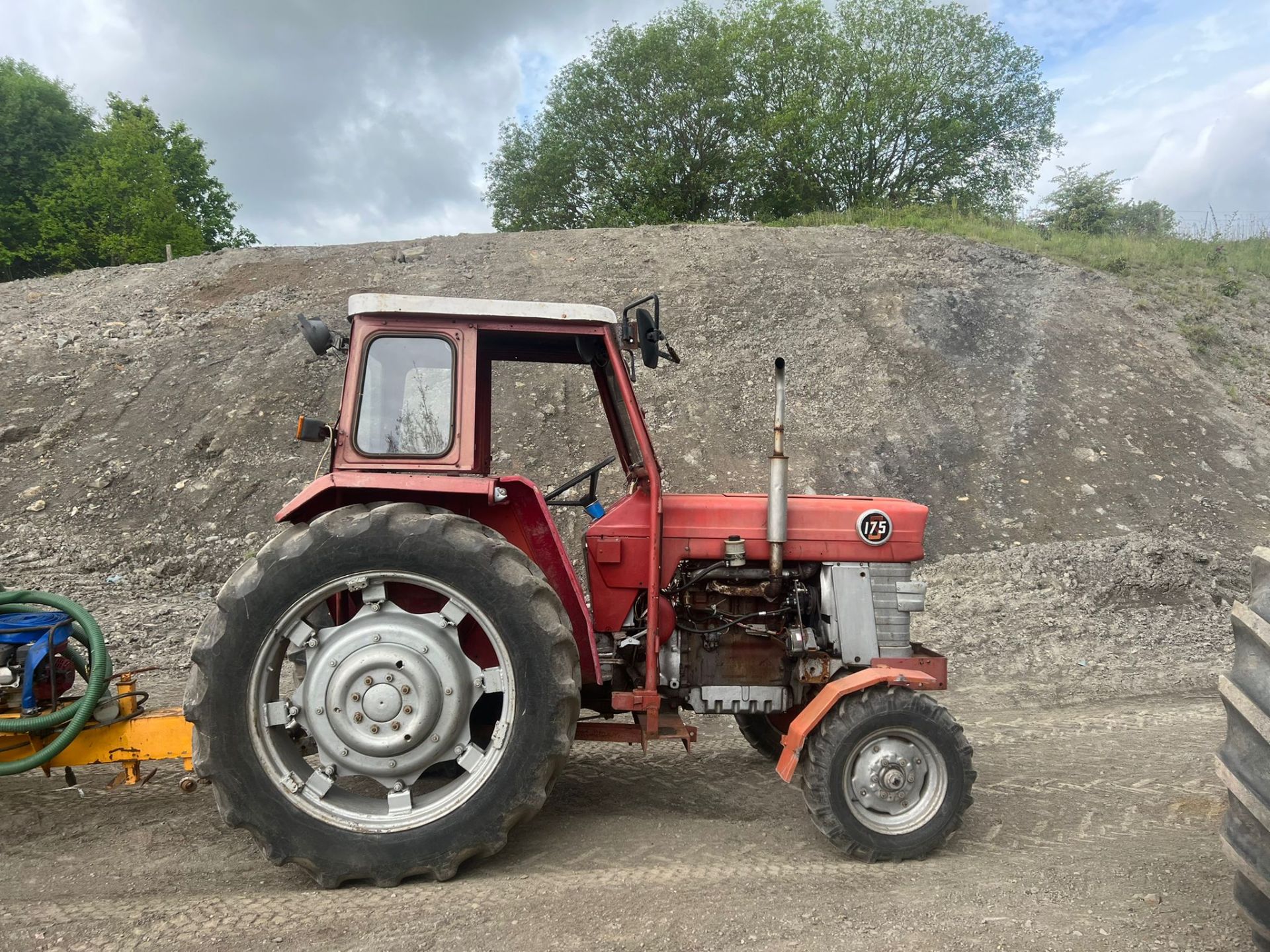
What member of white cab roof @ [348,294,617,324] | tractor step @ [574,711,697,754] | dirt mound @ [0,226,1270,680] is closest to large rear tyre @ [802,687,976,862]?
tractor step @ [574,711,697,754]

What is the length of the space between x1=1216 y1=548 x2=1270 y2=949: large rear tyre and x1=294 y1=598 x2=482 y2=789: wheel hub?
8.58 feet

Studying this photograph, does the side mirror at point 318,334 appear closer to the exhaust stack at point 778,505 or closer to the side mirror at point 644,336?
the side mirror at point 644,336

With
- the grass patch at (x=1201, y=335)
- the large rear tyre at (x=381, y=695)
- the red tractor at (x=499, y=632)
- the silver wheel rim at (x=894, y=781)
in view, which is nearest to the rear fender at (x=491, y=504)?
the red tractor at (x=499, y=632)

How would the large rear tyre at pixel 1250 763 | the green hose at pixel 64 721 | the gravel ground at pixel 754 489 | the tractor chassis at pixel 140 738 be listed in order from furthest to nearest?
1. the tractor chassis at pixel 140 738
2. the green hose at pixel 64 721
3. the gravel ground at pixel 754 489
4. the large rear tyre at pixel 1250 763

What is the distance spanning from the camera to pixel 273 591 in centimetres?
343

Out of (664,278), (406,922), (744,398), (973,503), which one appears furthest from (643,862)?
(664,278)

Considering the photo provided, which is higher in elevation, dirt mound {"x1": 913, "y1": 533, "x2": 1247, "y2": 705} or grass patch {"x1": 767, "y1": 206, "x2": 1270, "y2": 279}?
grass patch {"x1": 767, "y1": 206, "x2": 1270, "y2": 279}

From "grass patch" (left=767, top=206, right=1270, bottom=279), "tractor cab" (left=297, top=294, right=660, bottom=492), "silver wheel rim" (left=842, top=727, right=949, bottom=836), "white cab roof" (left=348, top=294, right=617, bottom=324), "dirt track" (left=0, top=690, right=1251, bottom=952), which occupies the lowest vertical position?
"dirt track" (left=0, top=690, right=1251, bottom=952)

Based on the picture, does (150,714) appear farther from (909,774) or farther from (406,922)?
(909,774)

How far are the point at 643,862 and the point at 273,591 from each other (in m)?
1.87

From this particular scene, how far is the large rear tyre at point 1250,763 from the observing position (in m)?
2.40

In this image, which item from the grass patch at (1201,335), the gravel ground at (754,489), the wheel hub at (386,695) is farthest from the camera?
the grass patch at (1201,335)

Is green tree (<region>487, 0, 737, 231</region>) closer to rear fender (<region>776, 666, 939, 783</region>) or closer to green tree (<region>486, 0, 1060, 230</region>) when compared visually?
green tree (<region>486, 0, 1060, 230</region>)

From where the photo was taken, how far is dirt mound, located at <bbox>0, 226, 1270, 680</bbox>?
31.7 ft
